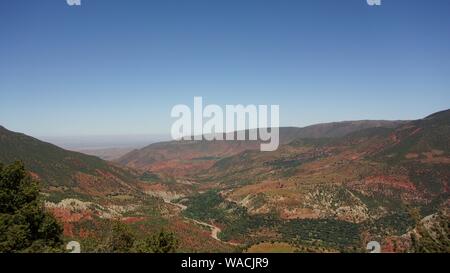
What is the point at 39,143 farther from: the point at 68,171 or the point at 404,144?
the point at 404,144

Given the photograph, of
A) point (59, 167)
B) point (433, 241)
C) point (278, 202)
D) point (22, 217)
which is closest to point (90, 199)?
point (59, 167)

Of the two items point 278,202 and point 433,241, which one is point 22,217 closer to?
point 433,241

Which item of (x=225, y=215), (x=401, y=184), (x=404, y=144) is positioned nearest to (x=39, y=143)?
(x=225, y=215)

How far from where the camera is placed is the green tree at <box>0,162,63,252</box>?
26.2 metres

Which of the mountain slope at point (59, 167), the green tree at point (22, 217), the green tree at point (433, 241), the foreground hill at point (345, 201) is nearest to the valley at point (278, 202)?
the foreground hill at point (345, 201)

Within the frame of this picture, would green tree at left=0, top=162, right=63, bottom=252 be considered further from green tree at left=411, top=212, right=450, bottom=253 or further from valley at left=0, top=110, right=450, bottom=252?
valley at left=0, top=110, right=450, bottom=252

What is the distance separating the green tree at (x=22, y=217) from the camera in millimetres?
26188

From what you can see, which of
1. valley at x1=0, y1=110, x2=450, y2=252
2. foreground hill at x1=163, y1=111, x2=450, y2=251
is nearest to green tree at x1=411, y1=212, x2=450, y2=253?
valley at x1=0, y1=110, x2=450, y2=252

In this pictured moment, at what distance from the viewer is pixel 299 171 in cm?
18350

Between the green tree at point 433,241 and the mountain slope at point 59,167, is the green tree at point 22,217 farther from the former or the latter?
the mountain slope at point 59,167

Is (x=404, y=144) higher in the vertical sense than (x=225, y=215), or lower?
higher

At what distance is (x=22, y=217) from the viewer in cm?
2741

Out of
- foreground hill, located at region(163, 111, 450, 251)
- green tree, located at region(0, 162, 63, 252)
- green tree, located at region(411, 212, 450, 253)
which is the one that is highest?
green tree, located at region(0, 162, 63, 252)

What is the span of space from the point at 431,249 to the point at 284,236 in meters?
66.7
